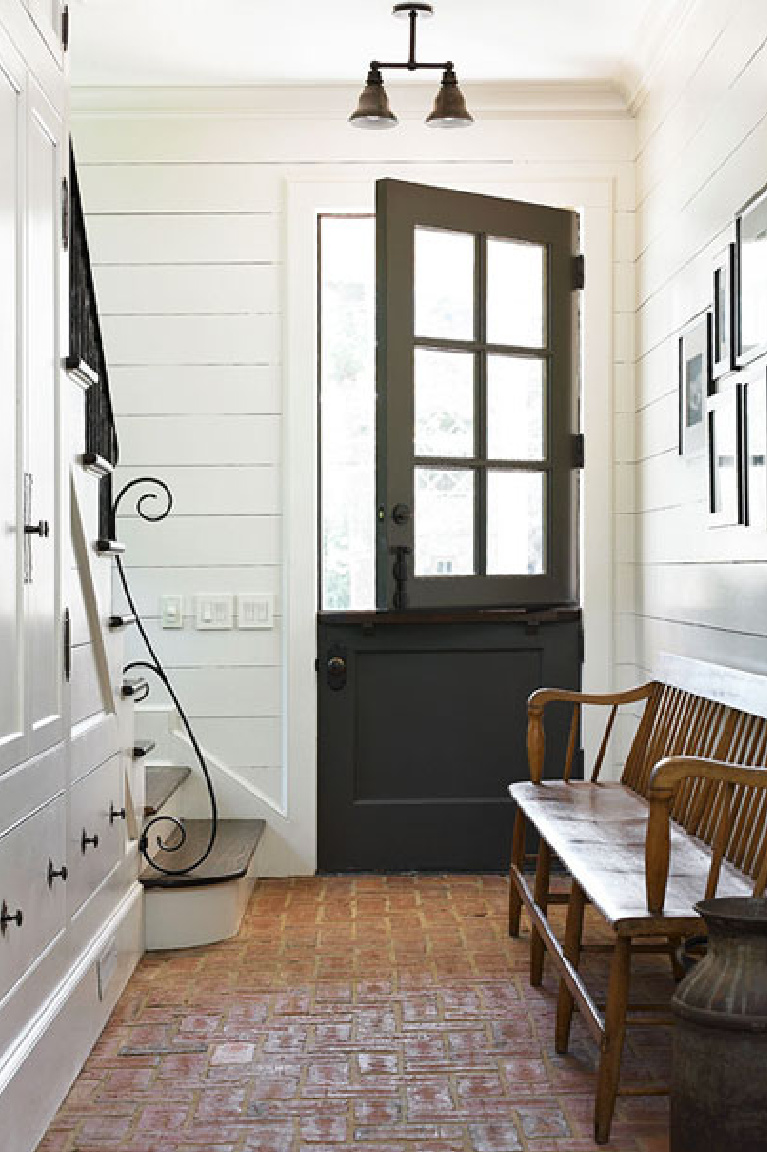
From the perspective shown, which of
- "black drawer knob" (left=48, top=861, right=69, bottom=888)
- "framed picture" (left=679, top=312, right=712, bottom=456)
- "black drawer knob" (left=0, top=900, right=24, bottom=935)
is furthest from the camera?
"framed picture" (left=679, top=312, right=712, bottom=456)

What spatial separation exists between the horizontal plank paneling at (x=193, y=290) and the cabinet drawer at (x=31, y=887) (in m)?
2.81

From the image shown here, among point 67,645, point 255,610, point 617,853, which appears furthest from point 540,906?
point 255,610

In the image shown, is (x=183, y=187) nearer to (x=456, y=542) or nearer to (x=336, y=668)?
(x=456, y=542)

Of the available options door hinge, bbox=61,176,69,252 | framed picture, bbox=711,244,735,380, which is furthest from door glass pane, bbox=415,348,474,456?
door hinge, bbox=61,176,69,252

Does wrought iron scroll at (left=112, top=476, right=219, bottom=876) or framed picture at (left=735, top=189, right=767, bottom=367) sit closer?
framed picture at (left=735, top=189, right=767, bottom=367)

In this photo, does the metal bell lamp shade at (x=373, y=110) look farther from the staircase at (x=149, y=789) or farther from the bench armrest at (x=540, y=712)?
the bench armrest at (x=540, y=712)

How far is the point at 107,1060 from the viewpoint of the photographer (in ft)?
11.9

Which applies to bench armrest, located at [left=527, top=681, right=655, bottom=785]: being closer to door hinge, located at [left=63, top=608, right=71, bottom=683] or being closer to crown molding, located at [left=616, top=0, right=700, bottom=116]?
door hinge, located at [left=63, top=608, right=71, bottom=683]

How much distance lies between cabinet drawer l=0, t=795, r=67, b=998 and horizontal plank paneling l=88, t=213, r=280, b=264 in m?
2.93

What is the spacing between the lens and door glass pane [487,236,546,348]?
553 centimetres

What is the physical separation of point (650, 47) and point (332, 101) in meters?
1.31

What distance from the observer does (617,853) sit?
138 inches

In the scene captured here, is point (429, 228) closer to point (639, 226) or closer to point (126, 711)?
point (639, 226)

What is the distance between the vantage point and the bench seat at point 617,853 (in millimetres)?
2959
